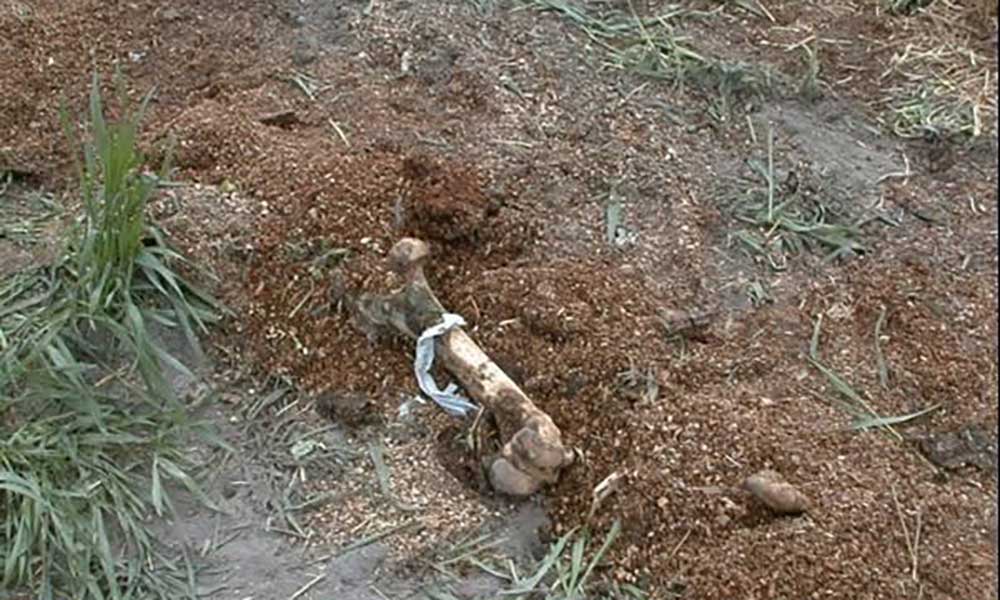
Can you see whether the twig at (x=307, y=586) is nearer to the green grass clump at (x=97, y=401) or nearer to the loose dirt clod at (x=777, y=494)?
the green grass clump at (x=97, y=401)

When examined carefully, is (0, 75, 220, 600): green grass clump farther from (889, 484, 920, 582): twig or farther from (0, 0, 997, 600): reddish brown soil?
(889, 484, 920, 582): twig

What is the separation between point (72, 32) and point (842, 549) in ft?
6.87

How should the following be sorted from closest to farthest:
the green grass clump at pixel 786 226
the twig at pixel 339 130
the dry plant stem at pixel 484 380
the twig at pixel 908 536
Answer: the twig at pixel 908 536
the dry plant stem at pixel 484 380
the green grass clump at pixel 786 226
the twig at pixel 339 130

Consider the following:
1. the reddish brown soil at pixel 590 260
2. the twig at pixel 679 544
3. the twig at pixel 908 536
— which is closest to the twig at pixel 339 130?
the reddish brown soil at pixel 590 260

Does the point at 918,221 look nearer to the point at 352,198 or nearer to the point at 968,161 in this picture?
the point at 968,161

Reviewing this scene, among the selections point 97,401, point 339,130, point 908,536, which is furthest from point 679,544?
point 339,130

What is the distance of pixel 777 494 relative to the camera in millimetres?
2164

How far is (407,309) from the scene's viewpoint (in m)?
2.47

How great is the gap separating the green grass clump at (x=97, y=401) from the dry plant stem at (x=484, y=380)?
35 cm

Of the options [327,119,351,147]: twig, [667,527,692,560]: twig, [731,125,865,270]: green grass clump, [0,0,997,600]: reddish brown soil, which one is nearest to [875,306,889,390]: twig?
[0,0,997,600]: reddish brown soil

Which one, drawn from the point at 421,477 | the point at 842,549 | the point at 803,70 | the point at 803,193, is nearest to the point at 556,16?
the point at 803,70

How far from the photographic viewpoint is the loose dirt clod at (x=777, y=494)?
2162 millimetres

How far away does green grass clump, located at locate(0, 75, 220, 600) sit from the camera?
2209 mm

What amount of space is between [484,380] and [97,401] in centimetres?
66
